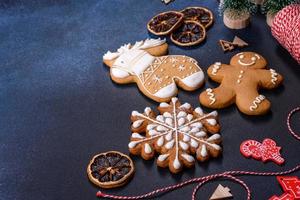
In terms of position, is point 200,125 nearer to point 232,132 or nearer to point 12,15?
point 232,132

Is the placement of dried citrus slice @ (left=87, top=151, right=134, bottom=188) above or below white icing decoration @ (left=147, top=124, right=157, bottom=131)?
below

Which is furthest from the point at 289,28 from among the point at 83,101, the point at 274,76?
the point at 83,101

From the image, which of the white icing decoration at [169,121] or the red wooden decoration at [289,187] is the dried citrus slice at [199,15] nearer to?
the white icing decoration at [169,121]

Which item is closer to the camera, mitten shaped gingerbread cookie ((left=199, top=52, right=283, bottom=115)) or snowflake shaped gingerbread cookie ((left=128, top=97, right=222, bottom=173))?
snowflake shaped gingerbread cookie ((left=128, top=97, right=222, bottom=173))

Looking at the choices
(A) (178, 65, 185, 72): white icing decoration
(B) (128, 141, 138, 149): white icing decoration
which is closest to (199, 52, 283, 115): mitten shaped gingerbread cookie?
(A) (178, 65, 185, 72): white icing decoration

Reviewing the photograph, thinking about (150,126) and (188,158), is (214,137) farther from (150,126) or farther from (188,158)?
(150,126)

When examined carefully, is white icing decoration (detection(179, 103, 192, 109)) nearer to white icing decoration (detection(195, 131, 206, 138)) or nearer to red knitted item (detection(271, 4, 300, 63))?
white icing decoration (detection(195, 131, 206, 138))
